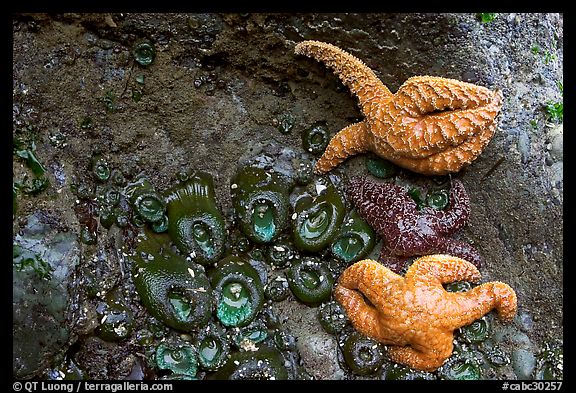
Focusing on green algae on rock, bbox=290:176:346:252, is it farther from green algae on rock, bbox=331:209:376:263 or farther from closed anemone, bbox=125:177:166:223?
closed anemone, bbox=125:177:166:223

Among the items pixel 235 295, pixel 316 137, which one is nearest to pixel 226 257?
pixel 235 295

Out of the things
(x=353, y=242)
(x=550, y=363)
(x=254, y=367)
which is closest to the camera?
(x=254, y=367)

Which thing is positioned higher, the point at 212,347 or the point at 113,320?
the point at 113,320

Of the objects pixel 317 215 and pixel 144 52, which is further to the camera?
pixel 317 215

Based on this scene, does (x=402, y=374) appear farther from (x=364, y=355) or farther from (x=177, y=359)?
(x=177, y=359)

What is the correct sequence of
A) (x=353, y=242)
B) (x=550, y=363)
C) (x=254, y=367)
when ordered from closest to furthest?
(x=254, y=367), (x=550, y=363), (x=353, y=242)

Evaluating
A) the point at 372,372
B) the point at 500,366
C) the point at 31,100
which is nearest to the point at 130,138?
the point at 31,100

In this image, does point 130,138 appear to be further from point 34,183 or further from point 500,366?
point 500,366

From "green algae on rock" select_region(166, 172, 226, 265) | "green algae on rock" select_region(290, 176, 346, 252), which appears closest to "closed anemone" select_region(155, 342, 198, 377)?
"green algae on rock" select_region(166, 172, 226, 265)
